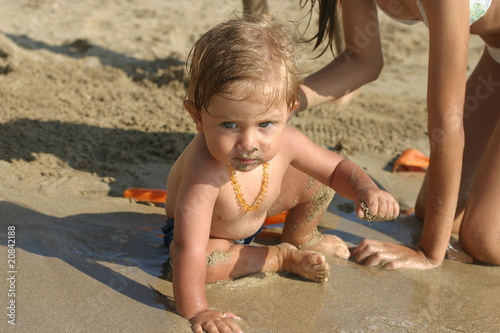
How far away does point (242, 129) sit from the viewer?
6.77 feet

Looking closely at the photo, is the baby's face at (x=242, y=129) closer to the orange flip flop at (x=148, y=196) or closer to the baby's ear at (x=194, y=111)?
the baby's ear at (x=194, y=111)

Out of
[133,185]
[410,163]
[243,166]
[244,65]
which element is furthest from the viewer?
[410,163]

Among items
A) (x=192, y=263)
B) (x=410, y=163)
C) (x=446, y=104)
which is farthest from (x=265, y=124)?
(x=410, y=163)

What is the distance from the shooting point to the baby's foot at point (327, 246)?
2686mm

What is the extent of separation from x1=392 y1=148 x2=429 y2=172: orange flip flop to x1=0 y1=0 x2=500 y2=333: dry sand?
0.09 metres

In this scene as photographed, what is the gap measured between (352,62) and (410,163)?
0.88 meters

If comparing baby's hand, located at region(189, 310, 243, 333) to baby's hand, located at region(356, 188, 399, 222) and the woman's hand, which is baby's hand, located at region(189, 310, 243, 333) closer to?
baby's hand, located at region(356, 188, 399, 222)

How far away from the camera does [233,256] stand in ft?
7.91

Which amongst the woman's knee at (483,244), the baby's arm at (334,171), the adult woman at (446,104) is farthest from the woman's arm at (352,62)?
the woman's knee at (483,244)

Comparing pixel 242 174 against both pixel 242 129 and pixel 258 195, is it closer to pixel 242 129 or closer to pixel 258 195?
pixel 258 195

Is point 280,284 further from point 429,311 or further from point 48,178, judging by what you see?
point 48,178

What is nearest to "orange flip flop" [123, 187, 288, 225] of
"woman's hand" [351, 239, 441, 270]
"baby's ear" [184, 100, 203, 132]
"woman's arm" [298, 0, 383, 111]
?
"woman's hand" [351, 239, 441, 270]

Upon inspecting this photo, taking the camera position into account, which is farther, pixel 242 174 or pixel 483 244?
pixel 483 244

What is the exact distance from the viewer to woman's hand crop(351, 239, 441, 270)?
2621 millimetres
